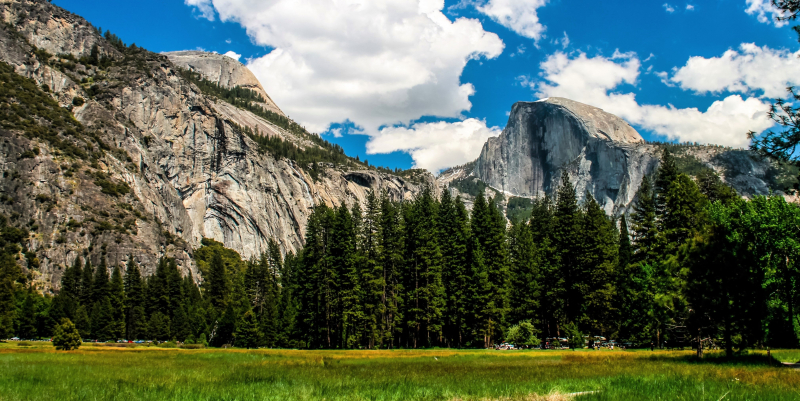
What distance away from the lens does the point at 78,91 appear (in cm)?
13675

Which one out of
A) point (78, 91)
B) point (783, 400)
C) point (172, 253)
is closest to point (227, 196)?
point (172, 253)

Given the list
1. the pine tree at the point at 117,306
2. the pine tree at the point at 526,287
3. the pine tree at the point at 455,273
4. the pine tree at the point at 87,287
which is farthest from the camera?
the pine tree at the point at 87,287

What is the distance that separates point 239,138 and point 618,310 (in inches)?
5643

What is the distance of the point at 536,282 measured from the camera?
4747 cm

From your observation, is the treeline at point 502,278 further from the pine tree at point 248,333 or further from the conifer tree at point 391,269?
the pine tree at point 248,333

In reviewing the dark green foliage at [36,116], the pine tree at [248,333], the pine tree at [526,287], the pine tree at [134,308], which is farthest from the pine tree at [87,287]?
the pine tree at [526,287]

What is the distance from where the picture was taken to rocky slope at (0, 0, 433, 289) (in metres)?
101

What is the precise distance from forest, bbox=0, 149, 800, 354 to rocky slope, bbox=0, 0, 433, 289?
30959 mm

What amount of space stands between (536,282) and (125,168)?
11896cm

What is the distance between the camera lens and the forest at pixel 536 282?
2116 centimetres

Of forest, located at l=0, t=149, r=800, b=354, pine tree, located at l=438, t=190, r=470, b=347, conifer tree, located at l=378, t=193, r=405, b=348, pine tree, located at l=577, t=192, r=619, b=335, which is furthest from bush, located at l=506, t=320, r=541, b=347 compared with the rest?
conifer tree, located at l=378, t=193, r=405, b=348

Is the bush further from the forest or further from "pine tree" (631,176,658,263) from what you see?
"pine tree" (631,176,658,263)

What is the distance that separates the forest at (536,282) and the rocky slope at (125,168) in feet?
102

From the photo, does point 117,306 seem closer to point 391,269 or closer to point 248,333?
point 248,333
